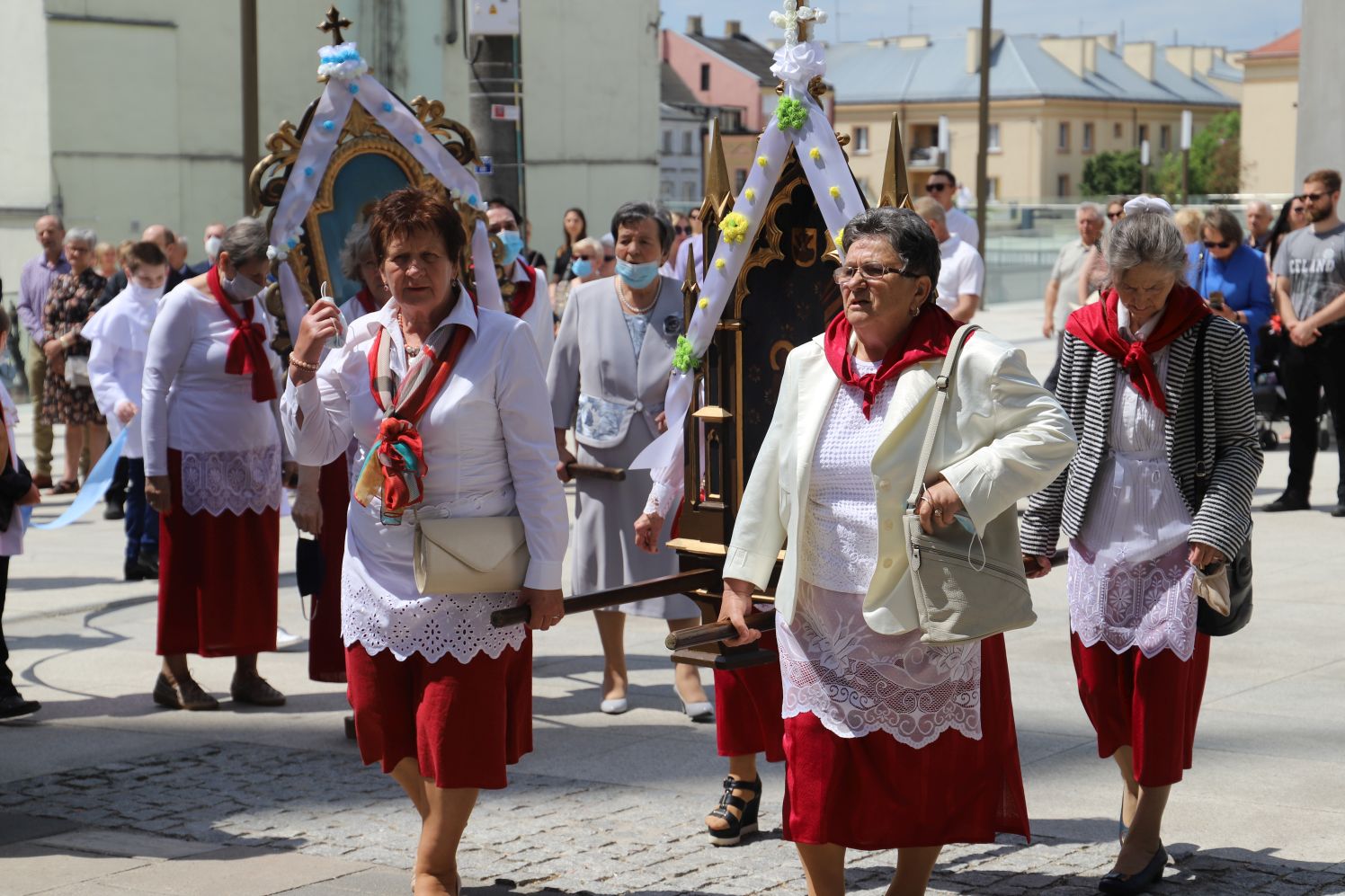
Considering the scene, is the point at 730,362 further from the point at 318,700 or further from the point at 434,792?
the point at 318,700

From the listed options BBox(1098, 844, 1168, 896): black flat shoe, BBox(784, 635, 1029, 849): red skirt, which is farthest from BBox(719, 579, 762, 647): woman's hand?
BBox(1098, 844, 1168, 896): black flat shoe

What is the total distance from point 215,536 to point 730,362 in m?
2.60

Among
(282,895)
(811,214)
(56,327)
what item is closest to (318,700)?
(282,895)

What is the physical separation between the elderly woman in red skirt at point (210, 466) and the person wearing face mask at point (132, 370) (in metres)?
3.03

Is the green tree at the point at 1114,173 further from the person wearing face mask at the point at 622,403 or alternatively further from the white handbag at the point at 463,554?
the white handbag at the point at 463,554

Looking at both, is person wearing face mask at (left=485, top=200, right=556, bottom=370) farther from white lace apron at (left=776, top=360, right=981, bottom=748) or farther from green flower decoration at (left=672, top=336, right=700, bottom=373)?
white lace apron at (left=776, top=360, right=981, bottom=748)

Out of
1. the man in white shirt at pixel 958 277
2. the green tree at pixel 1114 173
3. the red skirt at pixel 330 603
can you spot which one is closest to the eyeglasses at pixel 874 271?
the red skirt at pixel 330 603

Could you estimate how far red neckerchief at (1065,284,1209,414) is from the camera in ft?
16.4

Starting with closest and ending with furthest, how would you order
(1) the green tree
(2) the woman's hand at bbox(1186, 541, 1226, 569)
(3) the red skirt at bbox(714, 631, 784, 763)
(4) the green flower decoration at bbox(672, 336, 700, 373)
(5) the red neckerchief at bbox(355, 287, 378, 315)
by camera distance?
(2) the woman's hand at bbox(1186, 541, 1226, 569), (3) the red skirt at bbox(714, 631, 784, 763), (4) the green flower decoration at bbox(672, 336, 700, 373), (5) the red neckerchief at bbox(355, 287, 378, 315), (1) the green tree

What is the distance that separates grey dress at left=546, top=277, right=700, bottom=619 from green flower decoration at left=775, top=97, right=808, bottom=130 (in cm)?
165

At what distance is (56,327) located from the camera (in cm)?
1421

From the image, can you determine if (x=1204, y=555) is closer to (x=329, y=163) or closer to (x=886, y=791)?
(x=886, y=791)

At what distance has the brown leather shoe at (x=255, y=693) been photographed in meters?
7.62

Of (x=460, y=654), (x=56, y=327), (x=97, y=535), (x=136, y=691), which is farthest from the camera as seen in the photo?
(x=56, y=327)
